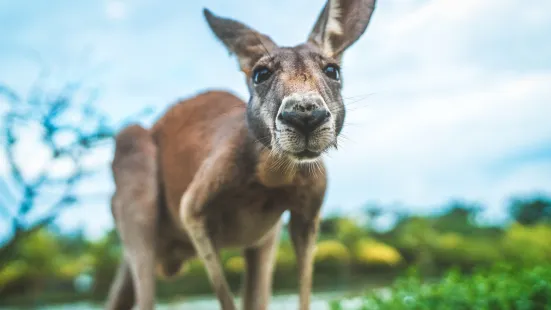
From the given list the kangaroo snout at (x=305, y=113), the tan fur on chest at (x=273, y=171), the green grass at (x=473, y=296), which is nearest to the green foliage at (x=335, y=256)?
the green grass at (x=473, y=296)

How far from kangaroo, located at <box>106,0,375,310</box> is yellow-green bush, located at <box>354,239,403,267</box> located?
7.21m

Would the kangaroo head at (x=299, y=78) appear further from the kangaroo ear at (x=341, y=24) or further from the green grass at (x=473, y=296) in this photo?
the green grass at (x=473, y=296)

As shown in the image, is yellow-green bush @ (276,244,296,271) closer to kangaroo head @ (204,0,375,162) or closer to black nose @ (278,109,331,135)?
kangaroo head @ (204,0,375,162)

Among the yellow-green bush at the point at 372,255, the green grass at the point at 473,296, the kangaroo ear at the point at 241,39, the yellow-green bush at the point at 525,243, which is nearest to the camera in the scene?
the kangaroo ear at the point at 241,39

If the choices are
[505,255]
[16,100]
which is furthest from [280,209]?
[505,255]

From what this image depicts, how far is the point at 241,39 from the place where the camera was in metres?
2.10

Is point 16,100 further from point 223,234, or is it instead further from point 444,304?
point 444,304

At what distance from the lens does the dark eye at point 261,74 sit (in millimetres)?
1987

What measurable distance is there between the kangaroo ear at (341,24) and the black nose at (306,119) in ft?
1.56

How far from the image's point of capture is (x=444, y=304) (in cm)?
282

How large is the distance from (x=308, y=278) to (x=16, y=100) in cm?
377

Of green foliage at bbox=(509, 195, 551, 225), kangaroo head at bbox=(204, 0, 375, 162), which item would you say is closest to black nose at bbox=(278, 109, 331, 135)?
kangaroo head at bbox=(204, 0, 375, 162)

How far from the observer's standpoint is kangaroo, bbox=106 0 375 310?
185 cm

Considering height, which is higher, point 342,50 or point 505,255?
point 342,50
